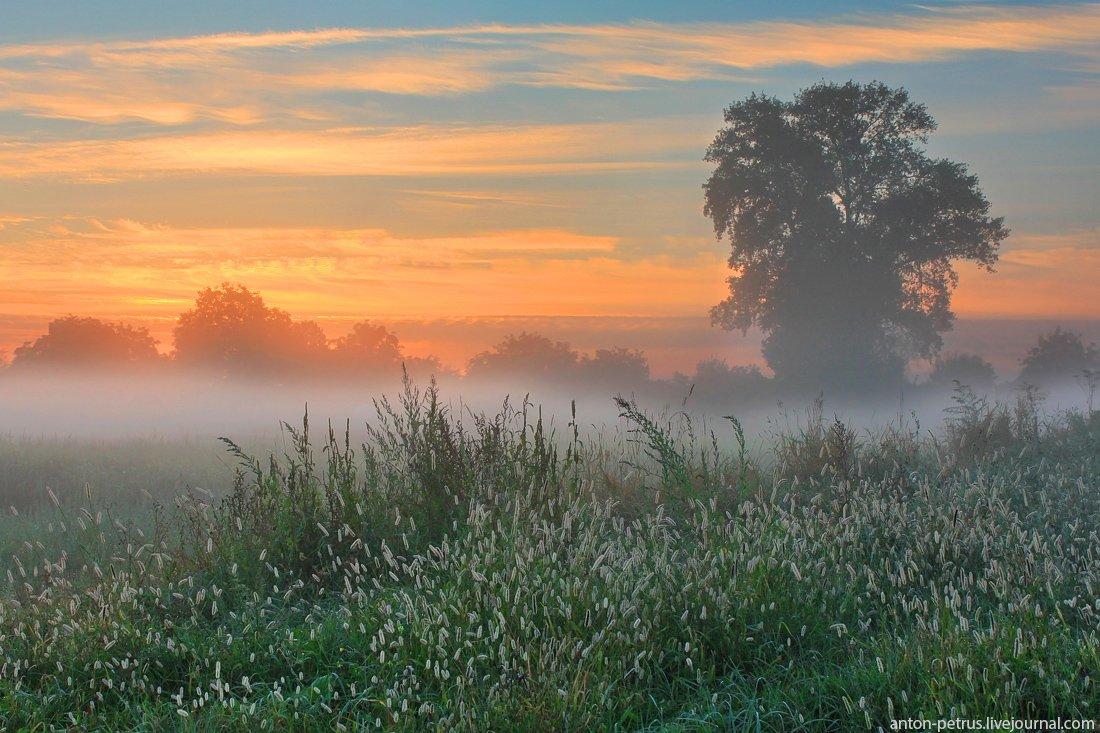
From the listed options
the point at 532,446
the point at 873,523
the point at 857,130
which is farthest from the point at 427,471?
the point at 857,130

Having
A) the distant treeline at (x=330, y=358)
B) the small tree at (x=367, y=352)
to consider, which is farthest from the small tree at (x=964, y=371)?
the small tree at (x=367, y=352)

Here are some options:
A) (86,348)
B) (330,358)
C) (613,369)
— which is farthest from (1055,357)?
(86,348)

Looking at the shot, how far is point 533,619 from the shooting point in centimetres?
516

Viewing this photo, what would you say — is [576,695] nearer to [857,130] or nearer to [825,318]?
[825,318]

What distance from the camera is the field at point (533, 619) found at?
4.46 m

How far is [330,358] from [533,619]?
39.4m

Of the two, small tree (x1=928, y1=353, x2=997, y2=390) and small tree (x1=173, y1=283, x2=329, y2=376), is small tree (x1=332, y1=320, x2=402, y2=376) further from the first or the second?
small tree (x1=928, y1=353, x2=997, y2=390)

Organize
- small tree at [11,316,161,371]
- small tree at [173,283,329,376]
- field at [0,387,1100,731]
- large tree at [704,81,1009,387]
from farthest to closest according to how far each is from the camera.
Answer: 1. small tree at [11,316,161,371]
2. small tree at [173,283,329,376]
3. large tree at [704,81,1009,387]
4. field at [0,387,1100,731]

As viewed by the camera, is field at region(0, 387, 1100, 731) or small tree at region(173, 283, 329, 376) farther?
small tree at region(173, 283, 329, 376)

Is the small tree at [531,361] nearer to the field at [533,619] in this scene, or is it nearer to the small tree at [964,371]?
the small tree at [964,371]

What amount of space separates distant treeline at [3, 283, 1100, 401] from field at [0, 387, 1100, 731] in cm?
2940

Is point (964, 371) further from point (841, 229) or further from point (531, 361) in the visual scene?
point (531, 361)

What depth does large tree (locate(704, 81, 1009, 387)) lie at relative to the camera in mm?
33438

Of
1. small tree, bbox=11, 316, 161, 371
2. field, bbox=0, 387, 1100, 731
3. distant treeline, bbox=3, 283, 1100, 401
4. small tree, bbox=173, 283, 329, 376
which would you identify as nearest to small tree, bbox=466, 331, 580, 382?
distant treeline, bbox=3, 283, 1100, 401
